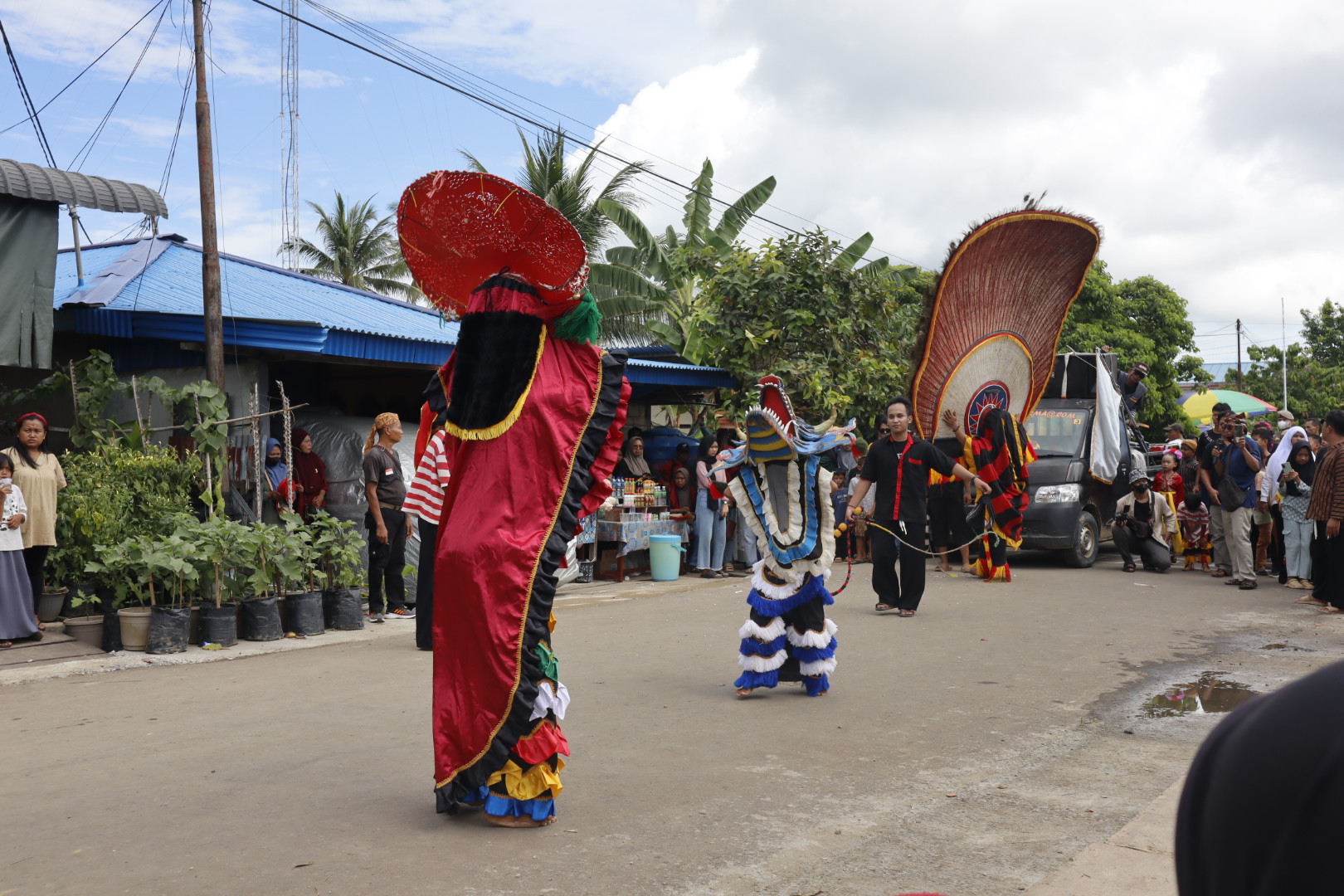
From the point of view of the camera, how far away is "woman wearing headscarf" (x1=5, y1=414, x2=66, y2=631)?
8.70 meters

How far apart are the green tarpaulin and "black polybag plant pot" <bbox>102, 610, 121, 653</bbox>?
2.77 meters

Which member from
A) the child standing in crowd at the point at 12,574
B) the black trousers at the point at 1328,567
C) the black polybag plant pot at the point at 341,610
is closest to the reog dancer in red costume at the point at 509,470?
the child standing in crowd at the point at 12,574

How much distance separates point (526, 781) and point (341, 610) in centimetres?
604

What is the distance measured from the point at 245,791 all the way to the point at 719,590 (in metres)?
8.34

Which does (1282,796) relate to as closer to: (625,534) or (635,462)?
(625,534)

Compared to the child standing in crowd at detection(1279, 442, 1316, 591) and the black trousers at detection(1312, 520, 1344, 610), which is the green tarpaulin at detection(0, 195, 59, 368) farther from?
the child standing in crowd at detection(1279, 442, 1316, 591)

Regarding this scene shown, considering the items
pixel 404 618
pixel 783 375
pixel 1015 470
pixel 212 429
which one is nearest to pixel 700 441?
pixel 783 375

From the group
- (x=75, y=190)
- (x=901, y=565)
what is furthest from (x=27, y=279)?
(x=901, y=565)

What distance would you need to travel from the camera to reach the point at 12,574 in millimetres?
8398

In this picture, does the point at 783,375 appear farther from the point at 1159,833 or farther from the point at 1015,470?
the point at 1159,833

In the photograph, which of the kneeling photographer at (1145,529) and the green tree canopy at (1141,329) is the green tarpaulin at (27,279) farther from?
the green tree canopy at (1141,329)

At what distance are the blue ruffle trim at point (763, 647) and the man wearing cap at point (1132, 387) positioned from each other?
10879 millimetres

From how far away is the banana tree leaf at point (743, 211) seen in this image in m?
21.3

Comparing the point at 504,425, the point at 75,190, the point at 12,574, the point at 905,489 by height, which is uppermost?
the point at 75,190
